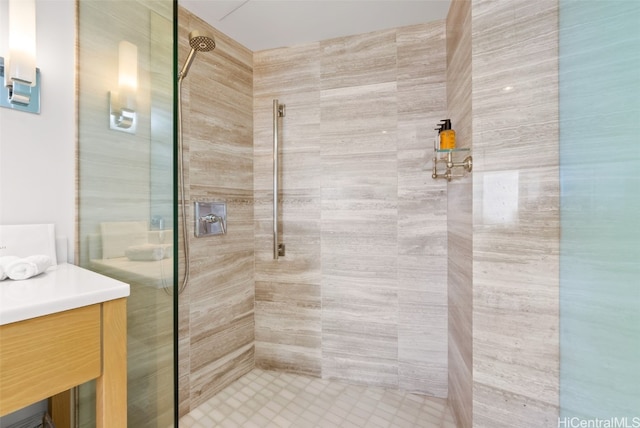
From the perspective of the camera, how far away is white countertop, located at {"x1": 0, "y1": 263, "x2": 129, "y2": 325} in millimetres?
670

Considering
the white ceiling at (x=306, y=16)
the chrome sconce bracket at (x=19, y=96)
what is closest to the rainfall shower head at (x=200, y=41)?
the white ceiling at (x=306, y=16)

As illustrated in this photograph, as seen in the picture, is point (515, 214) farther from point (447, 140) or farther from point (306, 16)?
point (306, 16)

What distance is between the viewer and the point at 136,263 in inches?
37.3

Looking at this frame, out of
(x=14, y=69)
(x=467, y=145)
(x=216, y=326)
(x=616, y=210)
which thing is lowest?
(x=216, y=326)

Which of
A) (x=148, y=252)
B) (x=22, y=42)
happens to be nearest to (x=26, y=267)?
(x=148, y=252)

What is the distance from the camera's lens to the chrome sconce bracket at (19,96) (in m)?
1.02

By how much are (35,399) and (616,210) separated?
58.5 inches

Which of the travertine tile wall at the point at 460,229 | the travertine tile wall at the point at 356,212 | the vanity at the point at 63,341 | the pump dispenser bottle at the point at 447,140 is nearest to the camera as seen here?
the vanity at the point at 63,341

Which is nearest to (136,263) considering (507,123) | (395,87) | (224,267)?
(224,267)

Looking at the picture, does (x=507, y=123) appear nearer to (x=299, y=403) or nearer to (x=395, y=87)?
(x=395, y=87)

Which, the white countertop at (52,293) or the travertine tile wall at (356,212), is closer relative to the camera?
the white countertop at (52,293)

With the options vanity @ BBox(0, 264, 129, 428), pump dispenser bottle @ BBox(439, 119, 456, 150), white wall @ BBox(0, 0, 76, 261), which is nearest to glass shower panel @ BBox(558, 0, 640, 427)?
pump dispenser bottle @ BBox(439, 119, 456, 150)

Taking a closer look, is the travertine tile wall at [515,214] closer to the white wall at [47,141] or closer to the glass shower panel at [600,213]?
the glass shower panel at [600,213]

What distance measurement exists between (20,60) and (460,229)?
1773mm
